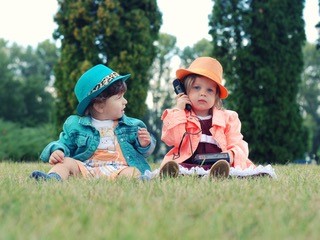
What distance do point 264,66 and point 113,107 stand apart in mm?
10153

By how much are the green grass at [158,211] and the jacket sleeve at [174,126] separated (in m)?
1.44

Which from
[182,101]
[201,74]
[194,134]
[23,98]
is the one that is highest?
[201,74]

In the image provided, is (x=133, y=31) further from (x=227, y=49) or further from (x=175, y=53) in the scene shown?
(x=175, y=53)

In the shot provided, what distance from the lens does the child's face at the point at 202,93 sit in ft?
18.2

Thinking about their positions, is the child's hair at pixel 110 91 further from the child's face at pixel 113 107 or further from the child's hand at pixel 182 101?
the child's hand at pixel 182 101

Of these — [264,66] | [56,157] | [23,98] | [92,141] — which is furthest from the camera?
[23,98]

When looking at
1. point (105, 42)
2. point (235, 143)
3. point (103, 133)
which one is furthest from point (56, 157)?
point (105, 42)

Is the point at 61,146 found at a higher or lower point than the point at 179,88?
lower

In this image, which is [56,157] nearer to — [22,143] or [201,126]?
[201,126]

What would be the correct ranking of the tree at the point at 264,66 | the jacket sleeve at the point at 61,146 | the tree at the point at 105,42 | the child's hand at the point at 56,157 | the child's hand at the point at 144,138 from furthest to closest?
the tree at the point at 264,66 < the tree at the point at 105,42 < the child's hand at the point at 144,138 < the jacket sleeve at the point at 61,146 < the child's hand at the point at 56,157

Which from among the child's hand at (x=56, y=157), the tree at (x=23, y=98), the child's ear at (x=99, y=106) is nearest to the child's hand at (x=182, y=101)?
the child's ear at (x=99, y=106)

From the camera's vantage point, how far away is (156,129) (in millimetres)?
29891

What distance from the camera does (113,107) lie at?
552 centimetres

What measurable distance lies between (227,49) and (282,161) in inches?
124
